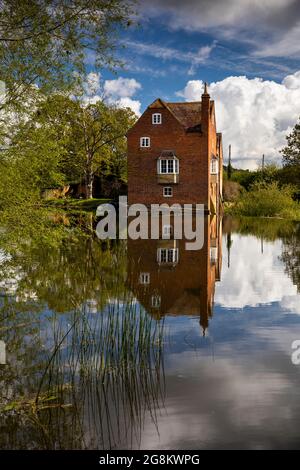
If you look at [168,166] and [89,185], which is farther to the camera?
[89,185]

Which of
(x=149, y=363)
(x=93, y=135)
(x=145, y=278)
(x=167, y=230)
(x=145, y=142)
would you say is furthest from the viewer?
(x=93, y=135)

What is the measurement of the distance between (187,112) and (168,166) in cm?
598

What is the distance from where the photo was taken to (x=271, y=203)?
44.5 meters

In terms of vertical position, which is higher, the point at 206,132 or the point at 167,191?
the point at 206,132

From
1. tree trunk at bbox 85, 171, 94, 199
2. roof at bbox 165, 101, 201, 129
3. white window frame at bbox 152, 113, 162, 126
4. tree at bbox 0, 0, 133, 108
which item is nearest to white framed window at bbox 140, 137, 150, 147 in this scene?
white window frame at bbox 152, 113, 162, 126

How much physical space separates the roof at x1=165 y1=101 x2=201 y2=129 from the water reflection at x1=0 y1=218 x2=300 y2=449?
3461 cm

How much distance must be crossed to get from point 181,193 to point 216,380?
40001 millimetres

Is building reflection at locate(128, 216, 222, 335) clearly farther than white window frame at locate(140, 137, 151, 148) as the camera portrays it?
No

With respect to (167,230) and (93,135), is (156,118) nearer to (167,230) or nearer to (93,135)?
(93,135)

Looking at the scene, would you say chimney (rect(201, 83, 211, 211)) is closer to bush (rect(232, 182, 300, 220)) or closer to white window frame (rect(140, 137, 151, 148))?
bush (rect(232, 182, 300, 220))

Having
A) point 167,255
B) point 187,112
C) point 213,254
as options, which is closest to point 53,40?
point 167,255

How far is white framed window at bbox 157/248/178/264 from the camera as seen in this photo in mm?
16866

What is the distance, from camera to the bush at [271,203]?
4356 centimetres
